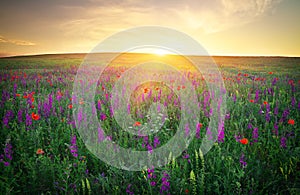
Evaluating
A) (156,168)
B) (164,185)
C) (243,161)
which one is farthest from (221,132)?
(164,185)

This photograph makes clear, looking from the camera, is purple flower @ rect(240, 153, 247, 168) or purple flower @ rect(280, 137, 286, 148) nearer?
purple flower @ rect(240, 153, 247, 168)

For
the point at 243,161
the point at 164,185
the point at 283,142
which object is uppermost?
the point at 283,142

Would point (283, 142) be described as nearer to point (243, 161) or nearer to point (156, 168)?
point (243, 161)

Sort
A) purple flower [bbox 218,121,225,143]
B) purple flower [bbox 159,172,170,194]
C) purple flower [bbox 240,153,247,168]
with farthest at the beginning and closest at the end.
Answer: purple flower [bbox 218,121,225,143]
purple flower [bbox 240,153,247,168]
purple flower [bbox 159,172,170,194]

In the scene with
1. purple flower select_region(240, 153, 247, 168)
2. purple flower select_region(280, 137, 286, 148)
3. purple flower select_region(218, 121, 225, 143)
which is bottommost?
purple flower select_region(240, 153, 247, 168)

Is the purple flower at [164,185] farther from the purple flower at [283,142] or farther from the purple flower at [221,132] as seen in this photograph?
the purple flower at [283,142]

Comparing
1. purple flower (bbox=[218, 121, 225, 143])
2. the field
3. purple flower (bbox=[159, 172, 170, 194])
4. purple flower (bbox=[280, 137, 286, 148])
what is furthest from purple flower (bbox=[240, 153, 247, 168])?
purple flower (bbox=[159, 172, 170, 194])

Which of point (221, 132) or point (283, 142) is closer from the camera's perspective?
point (283, 142)

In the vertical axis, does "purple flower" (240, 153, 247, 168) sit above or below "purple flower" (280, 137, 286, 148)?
below

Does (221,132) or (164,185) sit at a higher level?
(221,132)

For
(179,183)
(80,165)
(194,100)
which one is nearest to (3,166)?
(80,165)

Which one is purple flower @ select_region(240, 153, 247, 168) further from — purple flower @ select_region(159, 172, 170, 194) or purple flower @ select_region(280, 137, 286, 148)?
purple flower @ select_region(159, 172, 170, 194)

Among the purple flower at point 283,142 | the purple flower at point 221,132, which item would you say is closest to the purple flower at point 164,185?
the purple flower at point 221,132

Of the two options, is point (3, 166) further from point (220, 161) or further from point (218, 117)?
point (218, 117)
